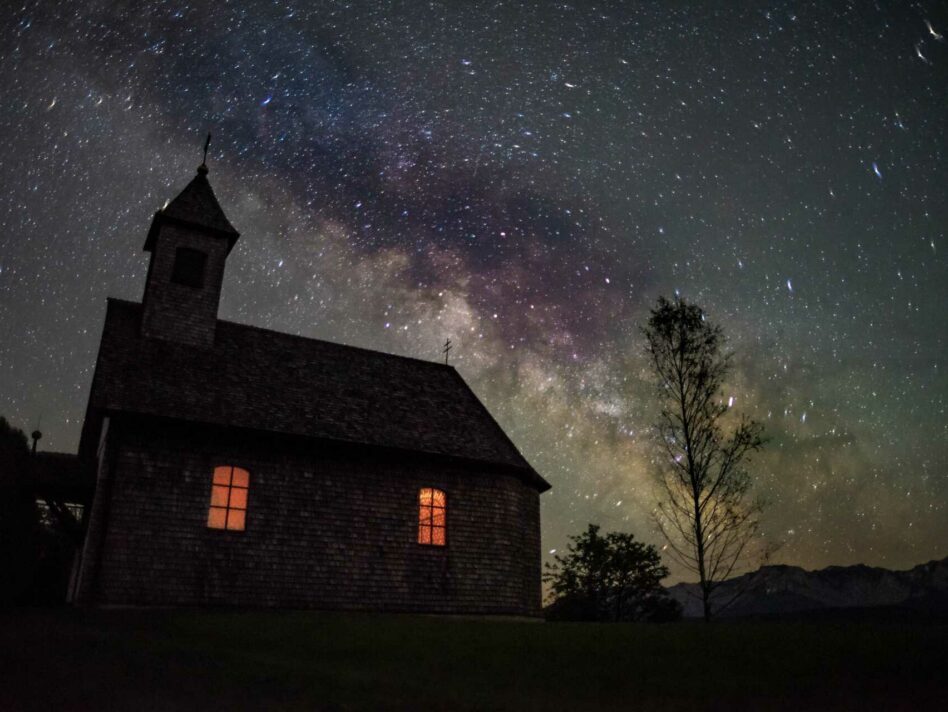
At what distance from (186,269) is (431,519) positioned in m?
10.8

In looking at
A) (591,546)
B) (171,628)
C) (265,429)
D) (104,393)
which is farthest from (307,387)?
(591,546)

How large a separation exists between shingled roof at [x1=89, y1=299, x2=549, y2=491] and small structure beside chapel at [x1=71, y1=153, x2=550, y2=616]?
6 cm

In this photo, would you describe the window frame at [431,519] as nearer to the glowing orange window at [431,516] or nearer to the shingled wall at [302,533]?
the glowing orange window at [431,516]

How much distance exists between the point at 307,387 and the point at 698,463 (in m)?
11.8

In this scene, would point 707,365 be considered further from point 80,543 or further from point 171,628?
point 80,543

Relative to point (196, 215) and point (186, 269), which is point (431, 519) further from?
point (196, 215)

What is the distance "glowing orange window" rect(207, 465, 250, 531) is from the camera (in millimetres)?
17172

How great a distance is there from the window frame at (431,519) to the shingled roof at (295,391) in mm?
1170

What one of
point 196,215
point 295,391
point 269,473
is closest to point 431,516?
point 269,473

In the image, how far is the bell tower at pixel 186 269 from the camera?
20297 mm

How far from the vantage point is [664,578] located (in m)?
34.9

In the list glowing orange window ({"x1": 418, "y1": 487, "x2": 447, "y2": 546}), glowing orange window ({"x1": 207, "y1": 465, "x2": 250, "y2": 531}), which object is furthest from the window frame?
glowing orange window ({"x1": 207, "y1": 465, "x2": 250, "y2": 531})

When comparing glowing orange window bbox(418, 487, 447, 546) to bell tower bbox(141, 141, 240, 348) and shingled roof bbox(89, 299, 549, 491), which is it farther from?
bell tower bbox(141, 141, 240, 348)

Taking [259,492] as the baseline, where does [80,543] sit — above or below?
below
